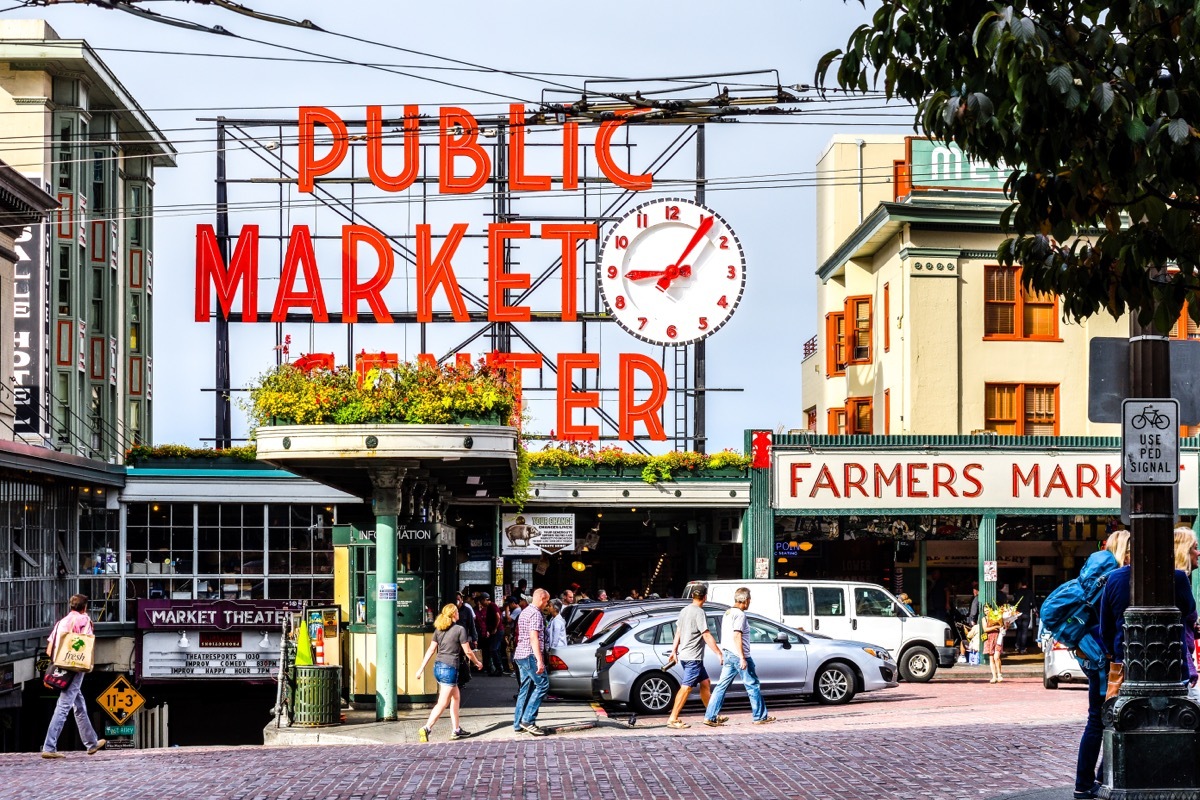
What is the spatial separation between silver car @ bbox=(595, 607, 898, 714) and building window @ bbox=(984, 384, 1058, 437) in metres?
16.2

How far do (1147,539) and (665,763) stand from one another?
19.3 ft

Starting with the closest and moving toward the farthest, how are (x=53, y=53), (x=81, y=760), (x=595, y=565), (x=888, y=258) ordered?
(x=81, y=760) < (x=888, y=258) < (x=595, y=565) < (x=53, y=53)

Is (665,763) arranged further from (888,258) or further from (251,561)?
(888,258)

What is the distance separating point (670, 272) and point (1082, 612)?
30287 millimetres

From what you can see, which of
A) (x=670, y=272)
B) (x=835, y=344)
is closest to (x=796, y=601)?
(x=670, y=272)

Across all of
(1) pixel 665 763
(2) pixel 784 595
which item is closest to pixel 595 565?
(2) pixel 784 595

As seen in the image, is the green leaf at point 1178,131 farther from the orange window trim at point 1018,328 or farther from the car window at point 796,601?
the orange window trim at point 1018,328

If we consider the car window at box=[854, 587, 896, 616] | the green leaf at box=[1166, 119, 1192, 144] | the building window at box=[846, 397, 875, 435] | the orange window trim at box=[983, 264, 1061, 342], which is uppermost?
the orange window trim at box=[983, 264, 1061, 342]

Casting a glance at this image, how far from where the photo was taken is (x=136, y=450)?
36.7 meters

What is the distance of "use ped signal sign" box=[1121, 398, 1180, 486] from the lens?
10.6m

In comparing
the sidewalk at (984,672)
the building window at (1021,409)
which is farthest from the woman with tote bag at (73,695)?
the building window at (1021,409)

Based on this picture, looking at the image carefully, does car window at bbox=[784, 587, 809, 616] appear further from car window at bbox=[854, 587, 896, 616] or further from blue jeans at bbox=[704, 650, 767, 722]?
blue jeans at bbox=[704, 650, 767, 722]

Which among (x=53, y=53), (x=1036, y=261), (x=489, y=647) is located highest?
(x=53, y=53)

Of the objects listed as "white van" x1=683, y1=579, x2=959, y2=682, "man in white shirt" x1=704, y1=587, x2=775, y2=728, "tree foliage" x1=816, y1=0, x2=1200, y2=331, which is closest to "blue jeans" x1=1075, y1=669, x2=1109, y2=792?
"tree foliage" x1=816, y1=0, x2=1200, y2=331
